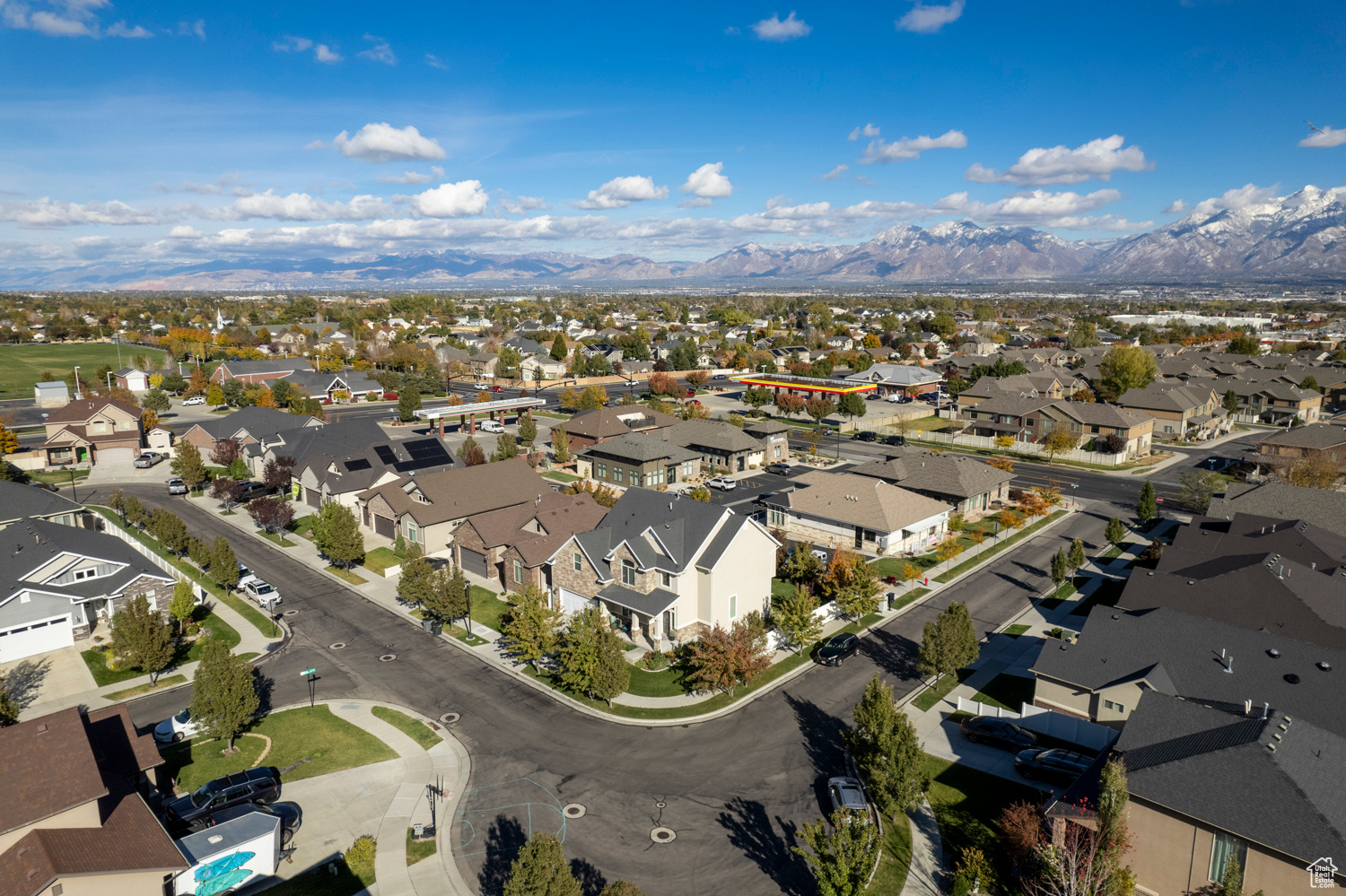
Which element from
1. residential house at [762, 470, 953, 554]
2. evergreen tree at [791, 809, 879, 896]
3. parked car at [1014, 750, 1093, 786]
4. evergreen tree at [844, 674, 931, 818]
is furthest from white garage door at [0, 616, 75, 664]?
parked car at [1014, 750, 1093, 786]

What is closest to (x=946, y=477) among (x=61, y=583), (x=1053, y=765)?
(x=1053, y=765)

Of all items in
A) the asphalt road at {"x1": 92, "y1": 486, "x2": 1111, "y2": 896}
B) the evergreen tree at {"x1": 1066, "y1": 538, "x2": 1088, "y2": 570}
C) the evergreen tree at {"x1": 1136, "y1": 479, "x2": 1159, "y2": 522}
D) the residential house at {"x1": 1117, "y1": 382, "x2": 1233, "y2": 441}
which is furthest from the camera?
the residential house at {"x1": 1117, "y1": 382, "x2": 1233, "y2": 441}

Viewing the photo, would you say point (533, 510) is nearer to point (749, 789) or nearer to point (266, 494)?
point (749, 789)

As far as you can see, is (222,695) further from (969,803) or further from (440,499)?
(969,803)

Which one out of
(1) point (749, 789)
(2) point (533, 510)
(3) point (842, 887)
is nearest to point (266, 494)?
(2) point (533, 510)

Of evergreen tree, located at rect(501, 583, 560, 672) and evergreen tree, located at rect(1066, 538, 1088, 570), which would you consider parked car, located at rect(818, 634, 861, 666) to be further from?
evergreen tree, located at rect(1066, 538, 1088, 570)

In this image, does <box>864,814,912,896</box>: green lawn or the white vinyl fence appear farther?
the white vinyl fence
